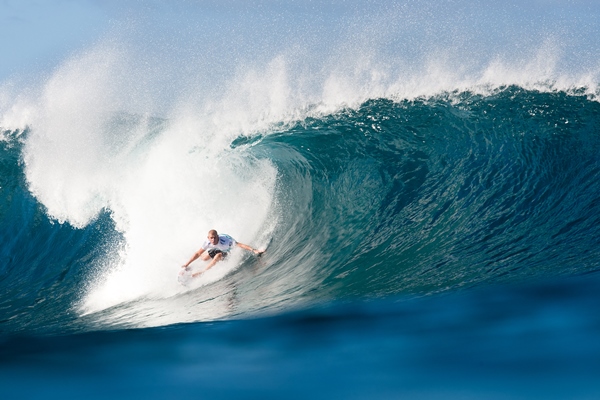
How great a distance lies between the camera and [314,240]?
31.2 ft

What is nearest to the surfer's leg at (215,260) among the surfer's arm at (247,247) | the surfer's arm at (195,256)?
the surfer's arm at (195,256)

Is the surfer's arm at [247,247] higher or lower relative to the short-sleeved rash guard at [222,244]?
lower

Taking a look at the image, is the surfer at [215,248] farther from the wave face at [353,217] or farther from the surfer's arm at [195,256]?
the wave face at [353,217]

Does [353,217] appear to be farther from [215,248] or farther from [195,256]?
[195,256]

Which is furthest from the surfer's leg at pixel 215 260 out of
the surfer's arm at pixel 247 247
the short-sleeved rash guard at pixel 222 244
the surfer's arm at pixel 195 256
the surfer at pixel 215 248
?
the surfer's arm at pixel 247 247

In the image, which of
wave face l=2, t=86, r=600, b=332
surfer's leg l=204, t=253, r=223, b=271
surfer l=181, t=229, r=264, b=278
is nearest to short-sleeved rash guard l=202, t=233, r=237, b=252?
surfer l=181, t=229, r=264, b=278

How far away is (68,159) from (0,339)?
776 cm

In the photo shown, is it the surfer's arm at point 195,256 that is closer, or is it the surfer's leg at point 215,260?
the surfer's arm at point 195,256

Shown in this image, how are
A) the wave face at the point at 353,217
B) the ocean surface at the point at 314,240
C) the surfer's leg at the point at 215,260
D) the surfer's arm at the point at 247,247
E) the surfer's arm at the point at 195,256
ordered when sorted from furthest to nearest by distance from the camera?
the surfer's arm at the point at 247,247 → the surfer's leg at the point at 215,260 → the surfer's arm at the point at 195,256 → the wave face at the point at 353,217 → the ocean surface at the point at 314,240

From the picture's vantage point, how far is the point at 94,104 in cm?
1562

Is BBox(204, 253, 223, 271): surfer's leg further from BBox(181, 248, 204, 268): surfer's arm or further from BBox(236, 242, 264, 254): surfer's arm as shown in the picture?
BBox(236, 242, 264, 254): surfer's arm

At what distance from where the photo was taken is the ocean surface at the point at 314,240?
4.65 m

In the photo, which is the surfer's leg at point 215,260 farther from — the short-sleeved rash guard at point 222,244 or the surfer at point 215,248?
the short-sleeved rash guard at point 222,244

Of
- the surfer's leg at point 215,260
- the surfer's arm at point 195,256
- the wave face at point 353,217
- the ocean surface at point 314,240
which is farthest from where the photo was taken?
the surfer's leg at point 215,260
